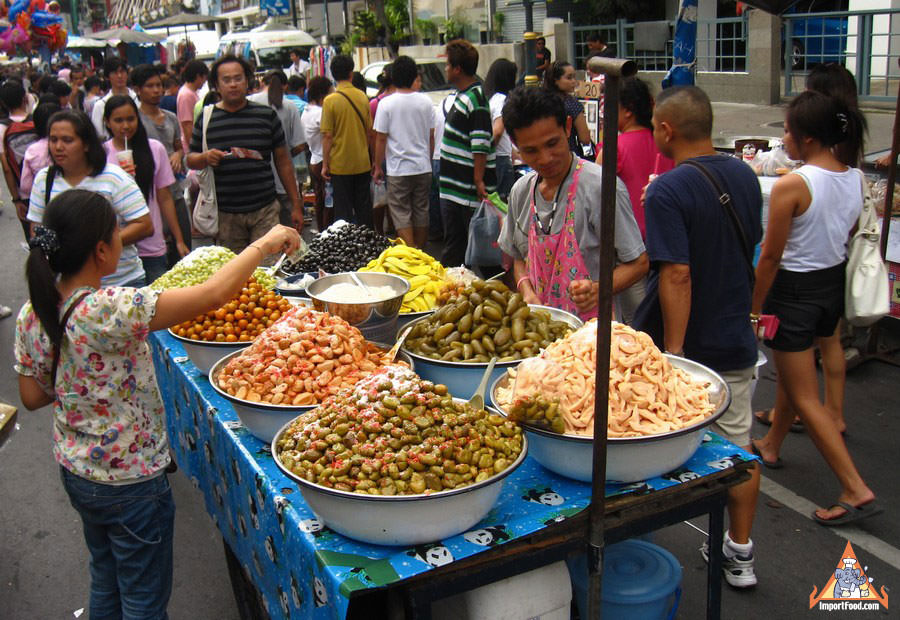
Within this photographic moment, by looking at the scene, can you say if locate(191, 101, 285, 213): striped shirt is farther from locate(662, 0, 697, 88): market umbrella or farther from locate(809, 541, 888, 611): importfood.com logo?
locate(809, 541, 888, 611): importfood.com logo

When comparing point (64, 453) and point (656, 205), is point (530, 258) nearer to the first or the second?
point (656, 205)

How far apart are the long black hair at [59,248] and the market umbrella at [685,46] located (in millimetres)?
6074

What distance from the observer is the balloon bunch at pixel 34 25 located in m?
25.1

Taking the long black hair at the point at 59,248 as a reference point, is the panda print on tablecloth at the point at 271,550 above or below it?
below

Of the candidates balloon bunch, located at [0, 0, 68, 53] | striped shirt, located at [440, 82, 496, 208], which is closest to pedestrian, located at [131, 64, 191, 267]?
striped shirt, located at [440, 82, 496, 208]

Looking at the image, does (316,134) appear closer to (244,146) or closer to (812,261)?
(244,146)

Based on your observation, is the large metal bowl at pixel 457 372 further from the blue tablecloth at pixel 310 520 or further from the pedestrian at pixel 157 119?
the pedestrian at pixel 157 119

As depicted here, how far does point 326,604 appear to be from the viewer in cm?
204

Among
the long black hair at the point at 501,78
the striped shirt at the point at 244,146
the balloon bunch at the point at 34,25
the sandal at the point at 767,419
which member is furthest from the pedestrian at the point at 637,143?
the balloon bunch at the point at 34,25

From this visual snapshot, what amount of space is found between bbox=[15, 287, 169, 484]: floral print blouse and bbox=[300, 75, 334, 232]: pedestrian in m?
7.14

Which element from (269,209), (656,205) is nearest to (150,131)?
(269,209)

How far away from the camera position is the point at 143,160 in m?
5.54

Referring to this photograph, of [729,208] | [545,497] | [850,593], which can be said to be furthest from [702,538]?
[545,497]

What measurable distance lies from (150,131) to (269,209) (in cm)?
239
